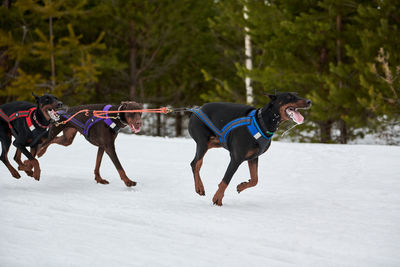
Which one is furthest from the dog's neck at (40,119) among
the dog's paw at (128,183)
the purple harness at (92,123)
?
the dog's paw at (128,183)

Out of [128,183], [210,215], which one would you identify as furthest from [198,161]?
[128,183]

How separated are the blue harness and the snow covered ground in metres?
0.85

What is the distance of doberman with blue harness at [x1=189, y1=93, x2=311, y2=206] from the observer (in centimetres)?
539

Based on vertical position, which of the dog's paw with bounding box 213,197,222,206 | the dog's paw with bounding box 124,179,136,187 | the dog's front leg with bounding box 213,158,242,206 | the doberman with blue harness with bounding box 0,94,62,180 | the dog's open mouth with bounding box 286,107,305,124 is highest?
the dog's open mouth with bounding box 286,107,305,124

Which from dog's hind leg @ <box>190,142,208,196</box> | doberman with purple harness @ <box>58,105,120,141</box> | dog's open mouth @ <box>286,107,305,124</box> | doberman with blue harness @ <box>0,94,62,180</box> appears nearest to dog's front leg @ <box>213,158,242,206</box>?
dog's hind leg @ <box>190,142,208,196</box>

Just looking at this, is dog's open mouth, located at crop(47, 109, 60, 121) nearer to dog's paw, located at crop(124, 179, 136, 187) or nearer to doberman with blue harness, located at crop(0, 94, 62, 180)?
doberman with blue harness, located at crop(0, 94, 62, 180)

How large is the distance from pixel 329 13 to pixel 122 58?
9820mm

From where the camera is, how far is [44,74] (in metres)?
19.0

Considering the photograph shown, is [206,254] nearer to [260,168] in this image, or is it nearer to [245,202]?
[245,202]

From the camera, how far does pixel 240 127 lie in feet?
18.9

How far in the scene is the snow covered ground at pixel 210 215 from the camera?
14.0 feet

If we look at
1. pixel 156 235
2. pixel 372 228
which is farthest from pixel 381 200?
pixel 156 235

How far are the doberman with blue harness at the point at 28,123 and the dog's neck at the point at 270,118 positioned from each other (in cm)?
291

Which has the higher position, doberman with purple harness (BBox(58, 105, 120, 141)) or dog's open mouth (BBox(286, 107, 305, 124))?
dog's open mouth (BBox(286, 107, 305, 124))
